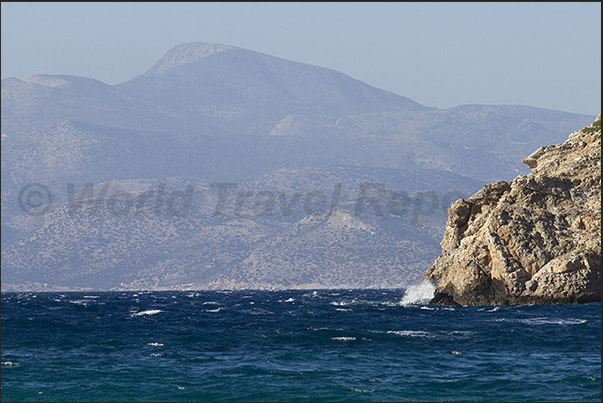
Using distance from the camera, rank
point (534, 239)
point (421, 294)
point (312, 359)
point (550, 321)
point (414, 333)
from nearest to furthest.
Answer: point (312, 359) → point (414, 333) → point (550, 321) → point (534, 239) → point (421, 294)

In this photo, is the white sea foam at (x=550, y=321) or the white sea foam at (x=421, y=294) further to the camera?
the white sea foam at (x=421, y=294)

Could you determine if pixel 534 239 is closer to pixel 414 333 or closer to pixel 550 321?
pixel 550 321

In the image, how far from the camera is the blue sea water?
31438 millimetres

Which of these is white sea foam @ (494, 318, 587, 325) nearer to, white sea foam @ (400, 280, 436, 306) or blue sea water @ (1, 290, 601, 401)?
blue sea water @ (1, 290, 601, 401)

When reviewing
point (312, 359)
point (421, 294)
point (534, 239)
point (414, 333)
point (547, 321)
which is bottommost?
point (421, 294)

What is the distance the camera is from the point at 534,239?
214 feet

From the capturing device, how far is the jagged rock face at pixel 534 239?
63.2m

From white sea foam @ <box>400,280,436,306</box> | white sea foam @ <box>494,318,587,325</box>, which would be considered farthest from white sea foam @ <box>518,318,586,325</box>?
white sea foam @ <box>400,280,436,306</box>

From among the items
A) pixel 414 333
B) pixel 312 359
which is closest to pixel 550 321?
pixel 414 333

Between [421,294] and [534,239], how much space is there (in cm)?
1500

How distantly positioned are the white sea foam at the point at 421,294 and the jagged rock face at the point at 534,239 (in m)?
2.91

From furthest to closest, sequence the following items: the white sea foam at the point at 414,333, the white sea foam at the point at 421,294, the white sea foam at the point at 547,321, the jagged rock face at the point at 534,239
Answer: the white sea foam at the point at 421,294 → the jagged rock face at the point at 534,239 → the white sea foam at the point at 547,321 → the white sea foam at the point at 414,333

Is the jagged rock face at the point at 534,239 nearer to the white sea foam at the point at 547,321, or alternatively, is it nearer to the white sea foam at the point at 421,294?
the white sea foam at the point at 421,294

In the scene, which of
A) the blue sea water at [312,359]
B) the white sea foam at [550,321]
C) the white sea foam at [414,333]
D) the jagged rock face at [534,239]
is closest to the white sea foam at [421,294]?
the jagged rock face at [534,239]
